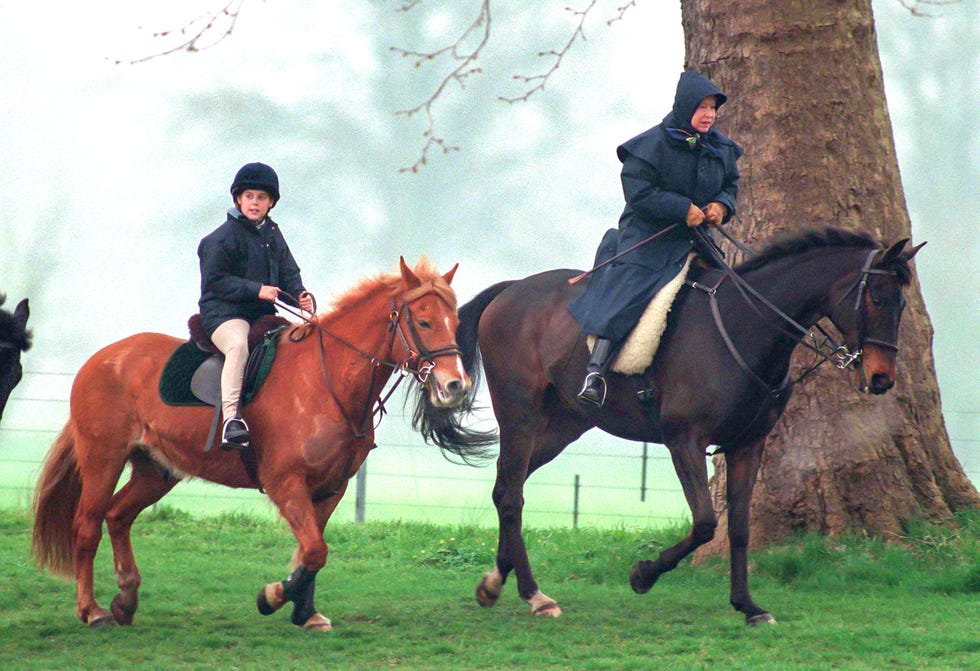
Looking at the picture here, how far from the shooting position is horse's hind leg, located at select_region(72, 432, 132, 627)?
8.02 m

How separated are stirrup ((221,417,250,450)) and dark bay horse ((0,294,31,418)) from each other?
1325 millimetres

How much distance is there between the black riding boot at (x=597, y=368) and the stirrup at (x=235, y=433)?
2.06 m

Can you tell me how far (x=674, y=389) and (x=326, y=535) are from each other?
5178 millimetres

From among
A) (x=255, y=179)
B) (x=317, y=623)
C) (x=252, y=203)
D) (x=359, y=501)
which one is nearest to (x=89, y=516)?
(x=317, y=623)

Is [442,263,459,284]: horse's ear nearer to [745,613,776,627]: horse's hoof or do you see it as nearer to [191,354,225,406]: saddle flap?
[191,354,225,406]: saddle flap

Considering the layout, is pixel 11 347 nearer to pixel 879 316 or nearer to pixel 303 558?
pixel 303 558

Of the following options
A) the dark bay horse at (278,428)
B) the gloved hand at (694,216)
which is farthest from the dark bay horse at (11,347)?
the gloved hand at (694,216)

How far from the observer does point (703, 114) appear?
313 inches

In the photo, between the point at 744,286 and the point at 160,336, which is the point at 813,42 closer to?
the point at 744,286

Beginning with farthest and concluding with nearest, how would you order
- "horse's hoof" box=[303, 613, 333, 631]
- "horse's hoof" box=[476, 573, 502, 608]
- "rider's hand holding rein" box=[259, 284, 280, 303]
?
"horse's hoof" box=[476, 573, 502, 608], "horse's hoof" box=[303, 613, 333, 631], "rider's hand holding rein" box=[259, 284, 280, 303]

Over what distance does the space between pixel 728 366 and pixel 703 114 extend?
1.60 metres

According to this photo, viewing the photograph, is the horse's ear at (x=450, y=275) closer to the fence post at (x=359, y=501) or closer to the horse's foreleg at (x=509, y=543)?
the horse's foreleg at (x=509, y=543)

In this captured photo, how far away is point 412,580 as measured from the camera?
976 centimetres

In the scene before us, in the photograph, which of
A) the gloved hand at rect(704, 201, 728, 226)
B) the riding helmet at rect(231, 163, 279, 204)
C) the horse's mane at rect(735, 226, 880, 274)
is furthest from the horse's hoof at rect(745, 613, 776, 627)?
the riding helmet at rect(231, 163, 279, 204)
